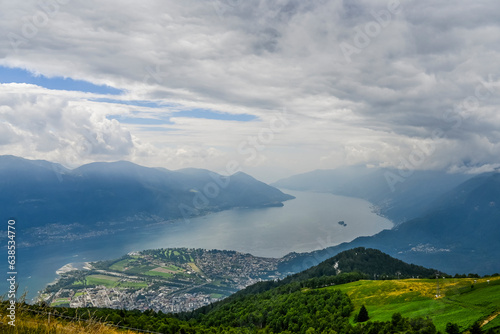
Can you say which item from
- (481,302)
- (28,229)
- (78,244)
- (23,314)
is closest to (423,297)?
(481,302)

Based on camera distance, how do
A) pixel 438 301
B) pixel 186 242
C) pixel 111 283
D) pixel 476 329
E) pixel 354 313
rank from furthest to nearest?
pixel 186 242, pixel 111 283, pixel 354 313, pixel 438 301, pixel 476 329

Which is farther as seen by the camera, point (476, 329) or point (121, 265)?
point (121, 265)

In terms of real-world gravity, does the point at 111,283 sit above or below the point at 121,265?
below

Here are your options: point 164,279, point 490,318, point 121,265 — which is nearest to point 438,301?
point 490,318

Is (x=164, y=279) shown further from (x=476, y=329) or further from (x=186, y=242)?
(x=476, y=329)

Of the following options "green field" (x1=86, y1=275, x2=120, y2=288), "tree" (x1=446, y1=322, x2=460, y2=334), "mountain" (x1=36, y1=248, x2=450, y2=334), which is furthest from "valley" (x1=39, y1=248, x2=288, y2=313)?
"tree" (x1=446, y1=322, x2=460, y2=334)

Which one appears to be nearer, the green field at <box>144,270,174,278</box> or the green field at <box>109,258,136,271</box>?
the green field at <box>144,270,174,278</box>

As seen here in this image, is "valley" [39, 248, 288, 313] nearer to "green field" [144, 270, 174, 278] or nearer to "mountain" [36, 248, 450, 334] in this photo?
"green field" [144, 270, 174, 278]

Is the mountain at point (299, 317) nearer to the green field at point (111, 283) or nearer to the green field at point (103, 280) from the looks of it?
the green field at point (111, 283)

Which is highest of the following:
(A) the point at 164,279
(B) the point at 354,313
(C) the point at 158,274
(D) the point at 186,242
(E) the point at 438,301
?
(E) the point at 438,301

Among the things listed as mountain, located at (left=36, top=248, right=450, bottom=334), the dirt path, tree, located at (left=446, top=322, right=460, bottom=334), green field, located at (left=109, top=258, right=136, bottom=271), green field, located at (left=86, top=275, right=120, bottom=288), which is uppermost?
the dirt path
